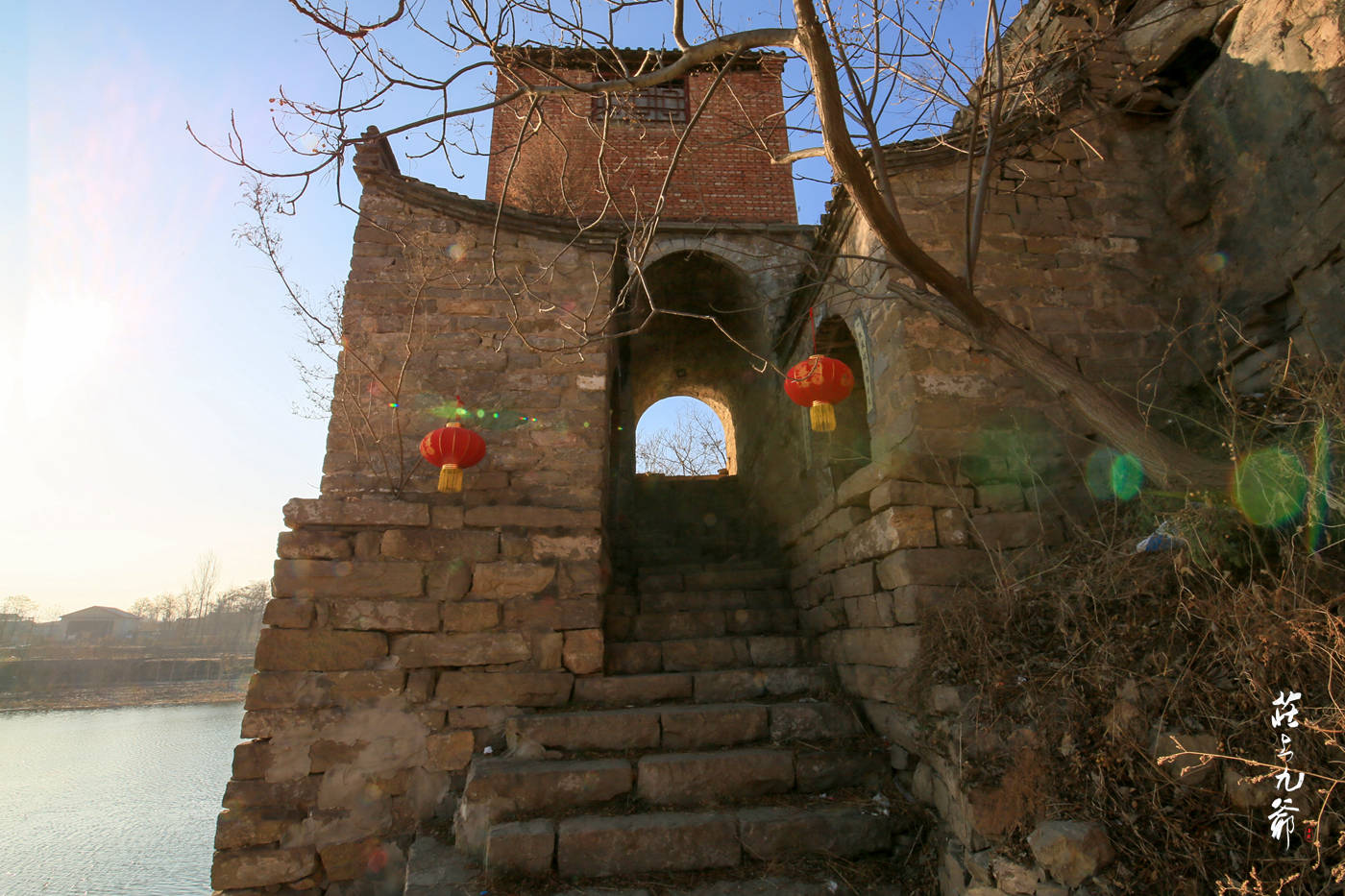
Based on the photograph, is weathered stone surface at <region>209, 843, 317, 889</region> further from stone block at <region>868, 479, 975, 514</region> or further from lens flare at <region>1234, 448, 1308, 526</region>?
lens flare at <region>1234, 448, 1308, 526</region>

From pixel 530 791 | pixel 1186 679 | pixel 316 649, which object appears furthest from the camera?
pixel 316 649

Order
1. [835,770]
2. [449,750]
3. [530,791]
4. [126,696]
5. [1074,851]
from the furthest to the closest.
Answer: [126,696] < [449,750] < [835,770] < [530,791] < [1074,851]

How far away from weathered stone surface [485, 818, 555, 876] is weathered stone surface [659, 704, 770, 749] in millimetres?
874

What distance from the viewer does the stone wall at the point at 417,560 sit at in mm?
3643

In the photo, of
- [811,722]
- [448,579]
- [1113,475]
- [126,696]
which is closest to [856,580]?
[811,722]

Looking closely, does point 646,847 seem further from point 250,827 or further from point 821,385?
point 821,385

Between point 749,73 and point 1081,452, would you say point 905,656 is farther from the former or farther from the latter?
point 749,73

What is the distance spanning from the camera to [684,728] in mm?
3553

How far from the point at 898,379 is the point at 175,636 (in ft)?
132

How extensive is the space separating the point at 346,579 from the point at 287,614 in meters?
0.37

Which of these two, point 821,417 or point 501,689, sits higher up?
point 821,417

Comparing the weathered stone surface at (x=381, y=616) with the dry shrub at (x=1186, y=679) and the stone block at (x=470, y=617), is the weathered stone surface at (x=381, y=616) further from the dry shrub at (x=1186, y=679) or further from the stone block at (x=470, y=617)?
the dry shrub at (x=1186, y=679)

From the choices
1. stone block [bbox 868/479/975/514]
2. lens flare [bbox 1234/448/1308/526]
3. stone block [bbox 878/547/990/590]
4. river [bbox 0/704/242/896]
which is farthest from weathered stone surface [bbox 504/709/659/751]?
river [bbox 0/704/242/896]

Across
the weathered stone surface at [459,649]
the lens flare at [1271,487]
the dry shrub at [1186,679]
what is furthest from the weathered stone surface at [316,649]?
the lens flare at [1271,487]
